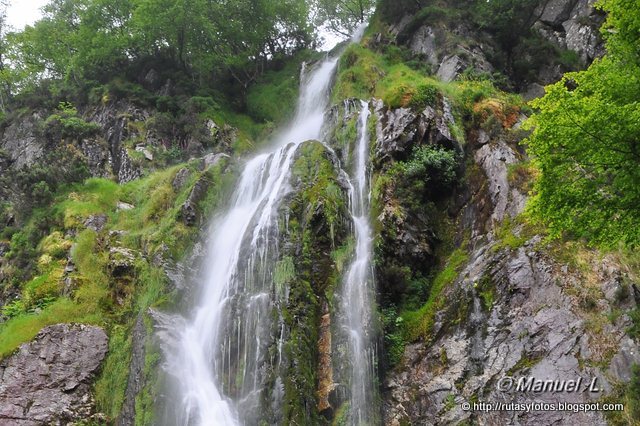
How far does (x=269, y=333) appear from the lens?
37.3 ft

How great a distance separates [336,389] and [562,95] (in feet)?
25.4

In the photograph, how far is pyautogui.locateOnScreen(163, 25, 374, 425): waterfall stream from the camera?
35.5ft

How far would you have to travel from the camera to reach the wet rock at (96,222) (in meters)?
18.1

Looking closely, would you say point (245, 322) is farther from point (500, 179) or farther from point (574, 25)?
point (574, 25)

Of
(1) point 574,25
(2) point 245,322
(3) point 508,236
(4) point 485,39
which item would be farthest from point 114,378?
(1) point 574,25

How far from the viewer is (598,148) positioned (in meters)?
7.68

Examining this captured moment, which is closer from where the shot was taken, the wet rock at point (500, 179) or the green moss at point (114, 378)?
the green moss at point (114, 378)

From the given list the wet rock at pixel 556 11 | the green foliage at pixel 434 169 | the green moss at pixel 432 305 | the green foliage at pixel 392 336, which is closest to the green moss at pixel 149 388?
the green foliage at pixel 392 336

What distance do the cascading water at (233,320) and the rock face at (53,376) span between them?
2.62 meters

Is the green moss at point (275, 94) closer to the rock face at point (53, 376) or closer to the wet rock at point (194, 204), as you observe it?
the wet rock at point (194, 204)

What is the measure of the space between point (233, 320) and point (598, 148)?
9.18 metres

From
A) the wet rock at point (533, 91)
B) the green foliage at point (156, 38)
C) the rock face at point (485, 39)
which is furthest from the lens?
the green foliage at point (156, 38)

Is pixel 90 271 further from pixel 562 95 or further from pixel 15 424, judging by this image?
pixel 562 95

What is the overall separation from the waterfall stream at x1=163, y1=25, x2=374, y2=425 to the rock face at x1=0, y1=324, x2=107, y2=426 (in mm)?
2502
